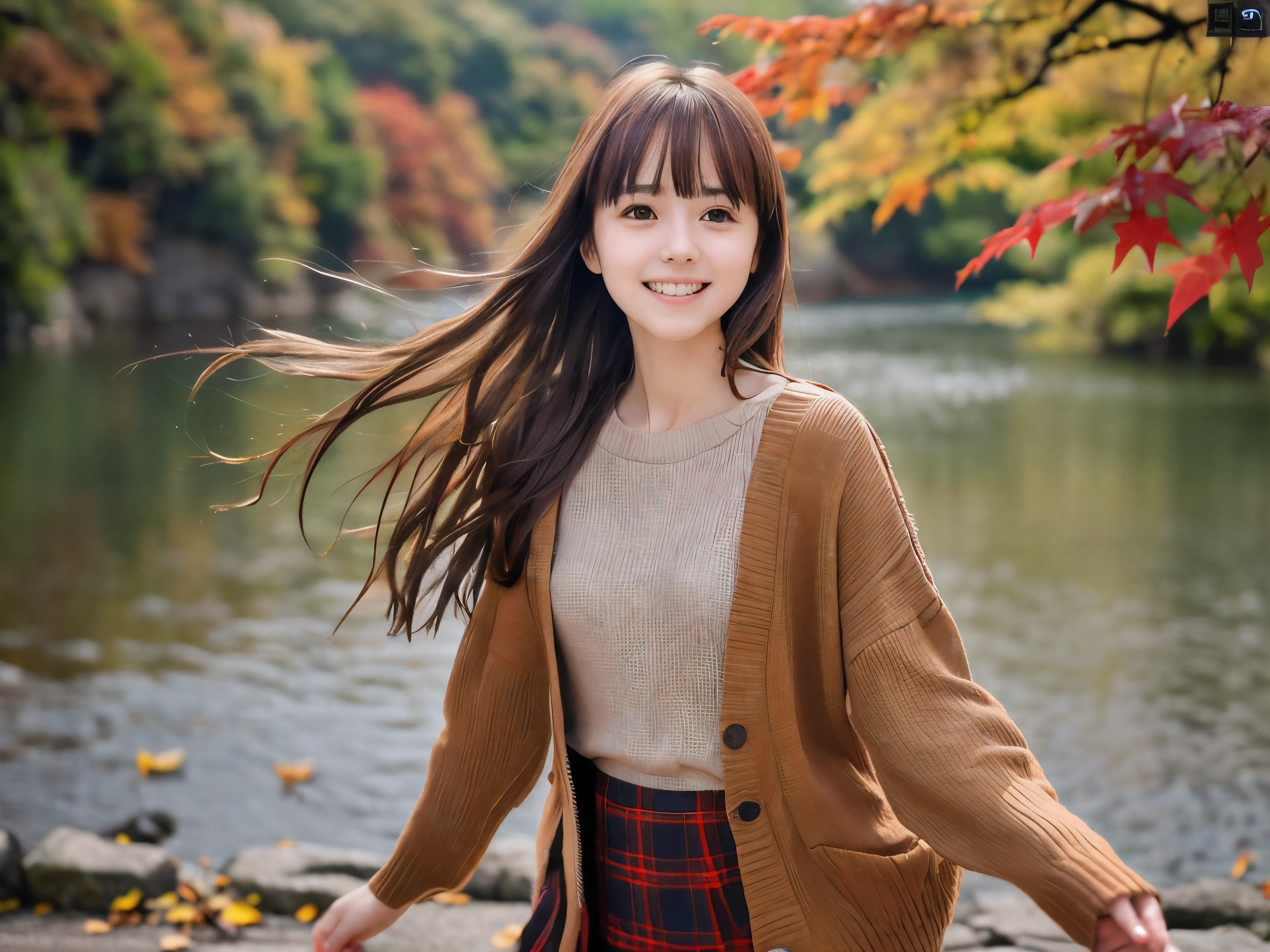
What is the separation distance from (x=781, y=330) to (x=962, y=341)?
74.6 ft

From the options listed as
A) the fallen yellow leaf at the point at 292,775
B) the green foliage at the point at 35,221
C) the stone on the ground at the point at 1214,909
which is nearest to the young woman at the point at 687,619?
the stone on the ground at the point at 1214,909

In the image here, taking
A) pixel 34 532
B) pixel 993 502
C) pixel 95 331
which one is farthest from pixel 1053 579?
pixel 95 331

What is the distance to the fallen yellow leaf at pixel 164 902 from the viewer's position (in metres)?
3.06

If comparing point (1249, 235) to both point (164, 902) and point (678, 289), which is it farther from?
point (164, 902)

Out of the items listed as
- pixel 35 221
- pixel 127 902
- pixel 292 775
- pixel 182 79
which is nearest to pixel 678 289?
pixel 127 902

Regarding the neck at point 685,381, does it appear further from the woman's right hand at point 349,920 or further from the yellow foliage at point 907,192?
the yellow foliage at point 907,192

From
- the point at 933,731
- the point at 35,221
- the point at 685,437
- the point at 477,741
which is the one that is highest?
the point at 35,221

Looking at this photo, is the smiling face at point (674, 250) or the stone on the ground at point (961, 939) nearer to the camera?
the smiling face at point (674, 250)

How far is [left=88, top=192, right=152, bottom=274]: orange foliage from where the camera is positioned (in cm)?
2223

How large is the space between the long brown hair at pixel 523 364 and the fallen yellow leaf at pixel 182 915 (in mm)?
1714

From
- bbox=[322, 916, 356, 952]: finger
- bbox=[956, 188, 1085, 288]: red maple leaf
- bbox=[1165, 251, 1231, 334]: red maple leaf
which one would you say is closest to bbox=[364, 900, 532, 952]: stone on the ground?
bbox=[322, 916, 356, 952]: finger

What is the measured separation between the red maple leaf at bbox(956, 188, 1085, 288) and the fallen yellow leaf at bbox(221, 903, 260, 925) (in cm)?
239

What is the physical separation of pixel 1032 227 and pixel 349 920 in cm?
167

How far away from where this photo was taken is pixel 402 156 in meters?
33.2
